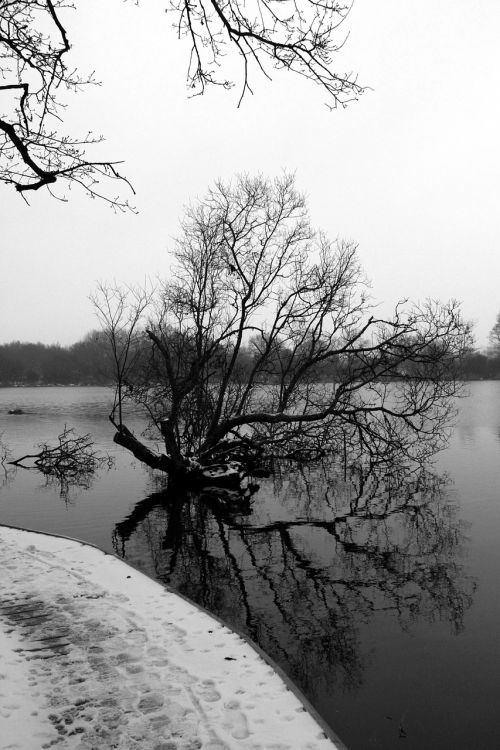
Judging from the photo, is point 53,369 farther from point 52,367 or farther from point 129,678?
point 129,678

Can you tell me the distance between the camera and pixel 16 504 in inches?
631

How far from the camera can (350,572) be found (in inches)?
395

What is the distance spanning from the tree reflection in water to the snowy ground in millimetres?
1565

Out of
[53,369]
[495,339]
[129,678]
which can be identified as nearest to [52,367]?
[53,369]

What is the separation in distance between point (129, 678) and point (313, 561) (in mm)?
6216

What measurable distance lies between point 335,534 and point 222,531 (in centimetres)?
267

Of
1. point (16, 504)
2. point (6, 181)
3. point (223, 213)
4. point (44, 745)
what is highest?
point (223, 213)

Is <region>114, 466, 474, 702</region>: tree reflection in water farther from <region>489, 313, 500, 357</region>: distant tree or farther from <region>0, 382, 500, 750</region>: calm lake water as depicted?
<region>489, 313, 500, 357</region>: distant tree

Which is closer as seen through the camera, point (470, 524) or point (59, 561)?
point (59, 561)

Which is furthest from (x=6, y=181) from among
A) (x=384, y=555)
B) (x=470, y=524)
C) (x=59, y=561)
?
(x=470, y=524)

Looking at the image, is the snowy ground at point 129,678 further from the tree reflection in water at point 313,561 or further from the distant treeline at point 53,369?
the distant treeline at point 53,369

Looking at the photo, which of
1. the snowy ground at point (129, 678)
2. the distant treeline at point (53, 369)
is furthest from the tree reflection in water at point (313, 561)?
the distant treeline at point (53, 369)

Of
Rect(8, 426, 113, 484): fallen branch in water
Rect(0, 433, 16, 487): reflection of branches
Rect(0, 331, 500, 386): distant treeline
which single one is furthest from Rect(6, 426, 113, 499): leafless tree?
Rect(0, 331, 500, 386): distant treeline

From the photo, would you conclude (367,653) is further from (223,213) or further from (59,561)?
(223,213)
